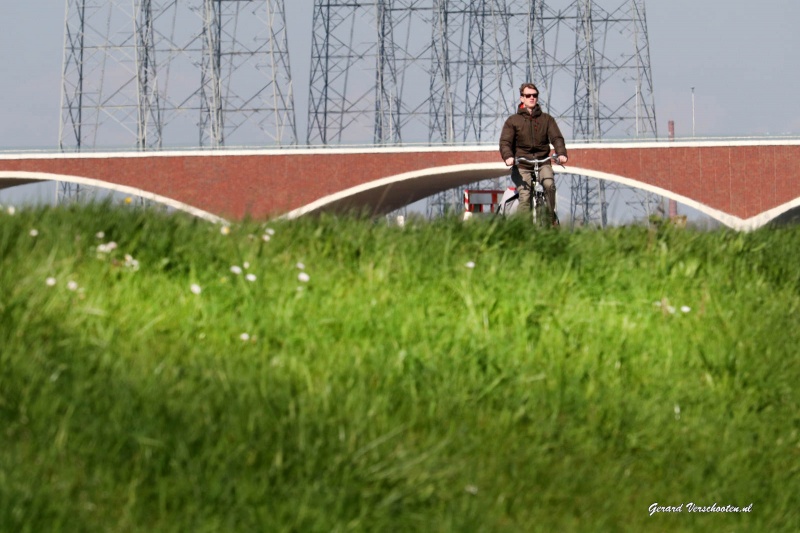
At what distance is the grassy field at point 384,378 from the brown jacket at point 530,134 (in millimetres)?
4400

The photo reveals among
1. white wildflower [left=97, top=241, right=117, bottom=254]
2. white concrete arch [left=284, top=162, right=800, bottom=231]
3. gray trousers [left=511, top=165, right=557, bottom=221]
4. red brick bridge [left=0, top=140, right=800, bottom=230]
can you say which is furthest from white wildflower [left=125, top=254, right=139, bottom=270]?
red brick bridge [left=0, top=140, right=800, bottom=230]

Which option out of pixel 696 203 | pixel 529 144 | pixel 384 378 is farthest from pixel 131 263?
pixel 696 203

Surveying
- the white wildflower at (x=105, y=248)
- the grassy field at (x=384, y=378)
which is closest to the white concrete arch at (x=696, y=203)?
the grassy field at (x=384, y=378)

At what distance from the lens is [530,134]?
1270 cm

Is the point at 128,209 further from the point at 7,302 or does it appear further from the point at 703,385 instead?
the point at 703,385

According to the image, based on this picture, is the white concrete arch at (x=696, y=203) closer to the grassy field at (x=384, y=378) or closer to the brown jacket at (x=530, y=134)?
the brown jacket at (x=530, y=134)

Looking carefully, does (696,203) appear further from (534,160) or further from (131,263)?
(131,263)

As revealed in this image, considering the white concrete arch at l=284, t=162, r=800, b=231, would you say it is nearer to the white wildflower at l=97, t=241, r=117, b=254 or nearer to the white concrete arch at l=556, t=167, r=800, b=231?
the white concrete arch at l=556, t=167, r=800, b=231

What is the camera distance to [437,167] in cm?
4681

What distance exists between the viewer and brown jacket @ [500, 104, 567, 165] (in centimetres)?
1265

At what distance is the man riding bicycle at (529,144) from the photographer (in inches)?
493

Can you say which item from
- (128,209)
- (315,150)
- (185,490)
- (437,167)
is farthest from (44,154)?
(185,490)

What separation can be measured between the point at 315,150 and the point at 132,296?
42.4 metres

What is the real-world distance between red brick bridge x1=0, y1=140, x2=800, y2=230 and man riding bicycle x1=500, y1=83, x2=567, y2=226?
31.6m
